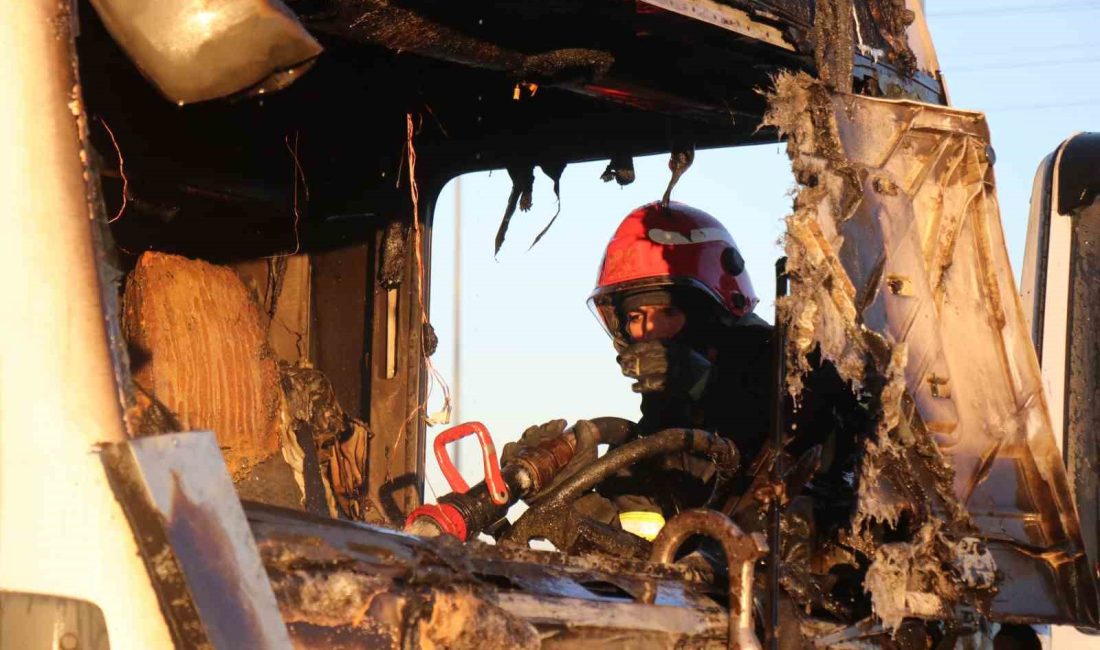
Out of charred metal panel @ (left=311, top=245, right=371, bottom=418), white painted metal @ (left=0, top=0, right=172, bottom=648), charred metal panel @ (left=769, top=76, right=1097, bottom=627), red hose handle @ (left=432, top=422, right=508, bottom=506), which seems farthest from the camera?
charred metal panel @ (left=311, top=245, right=371, bottom=418)

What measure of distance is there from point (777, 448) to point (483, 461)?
869 millimetres

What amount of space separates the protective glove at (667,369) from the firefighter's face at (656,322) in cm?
36

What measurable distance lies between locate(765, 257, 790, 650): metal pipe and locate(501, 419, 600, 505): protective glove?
0.95 m

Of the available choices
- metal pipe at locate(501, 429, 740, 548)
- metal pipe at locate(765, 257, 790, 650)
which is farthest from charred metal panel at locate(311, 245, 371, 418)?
metal pipe at locate(765, 257, 790, 650)

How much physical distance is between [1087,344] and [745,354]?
1.22 metres

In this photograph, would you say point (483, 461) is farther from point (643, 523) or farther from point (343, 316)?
point (343, 316)

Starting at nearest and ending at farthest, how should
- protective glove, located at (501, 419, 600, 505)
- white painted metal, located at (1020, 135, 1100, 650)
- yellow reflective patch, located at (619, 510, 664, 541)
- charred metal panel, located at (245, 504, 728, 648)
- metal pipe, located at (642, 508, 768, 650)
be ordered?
1. charred metal panel, located at (245, 504, 728, 648)
2. metal pipe, located at (642, 508, 768, 650)
3. protective glove, located at (501, 419, 600, 505)
4. yellow reflective patch, located at (619, 510, 664, 541)
5. white painted metal, located at (1020, 135, 1100, 650)

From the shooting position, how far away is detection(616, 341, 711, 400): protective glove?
4.95 metres

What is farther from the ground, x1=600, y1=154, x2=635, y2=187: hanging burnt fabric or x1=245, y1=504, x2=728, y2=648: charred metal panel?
x1=600, y1=154, x2=635, y2=187: hanging burnt fabric

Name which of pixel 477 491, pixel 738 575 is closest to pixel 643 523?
pixel 477 491

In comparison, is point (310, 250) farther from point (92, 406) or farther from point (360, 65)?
point (92, 406)

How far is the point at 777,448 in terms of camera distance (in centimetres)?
315

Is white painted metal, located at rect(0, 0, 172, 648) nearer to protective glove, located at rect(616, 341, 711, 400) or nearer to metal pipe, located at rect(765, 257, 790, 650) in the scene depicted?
metal pipe, located at rect(765, 257, 790, 650)

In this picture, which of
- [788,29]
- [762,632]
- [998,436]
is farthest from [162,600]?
[998,436]
